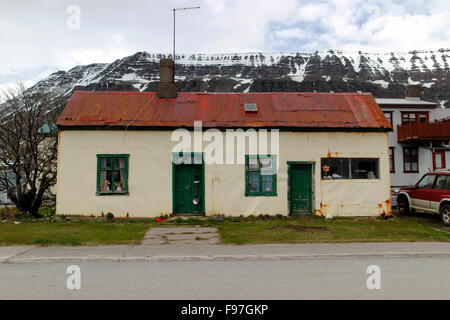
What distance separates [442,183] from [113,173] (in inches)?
507

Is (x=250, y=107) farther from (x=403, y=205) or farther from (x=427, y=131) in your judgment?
(x=427, y=131)

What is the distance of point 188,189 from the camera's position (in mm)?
13438

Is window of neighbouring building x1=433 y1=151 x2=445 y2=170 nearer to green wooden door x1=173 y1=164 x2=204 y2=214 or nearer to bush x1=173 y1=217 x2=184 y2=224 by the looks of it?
green wooden door x1=173 y1=164 x2=204 y2=214

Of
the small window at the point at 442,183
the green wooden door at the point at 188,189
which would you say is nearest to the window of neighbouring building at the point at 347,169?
the small window at the point at 442,183

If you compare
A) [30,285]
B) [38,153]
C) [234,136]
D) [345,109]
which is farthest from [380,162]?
[38,153]

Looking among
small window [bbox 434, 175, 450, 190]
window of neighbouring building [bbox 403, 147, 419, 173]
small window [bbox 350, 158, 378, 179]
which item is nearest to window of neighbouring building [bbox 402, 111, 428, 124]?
window of neighbouring building [bbox 403, 147, 419, 173]

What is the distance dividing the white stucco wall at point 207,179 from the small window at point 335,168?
0.23 metres

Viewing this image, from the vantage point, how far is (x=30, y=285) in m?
5.70

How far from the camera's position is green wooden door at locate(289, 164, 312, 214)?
13.6 m

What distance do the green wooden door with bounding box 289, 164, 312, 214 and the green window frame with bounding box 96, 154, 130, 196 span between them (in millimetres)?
6582

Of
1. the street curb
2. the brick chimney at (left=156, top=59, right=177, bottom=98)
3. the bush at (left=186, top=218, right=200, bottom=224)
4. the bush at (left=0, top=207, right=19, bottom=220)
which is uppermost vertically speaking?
the brick chimney at (left=156, top=59, right=177, bottom=98)

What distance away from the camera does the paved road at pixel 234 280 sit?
17.0 ft

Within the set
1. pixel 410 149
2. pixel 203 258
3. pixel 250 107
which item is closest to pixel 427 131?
pixel 410 149

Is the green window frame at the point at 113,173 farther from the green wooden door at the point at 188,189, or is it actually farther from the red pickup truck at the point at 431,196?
the red pickup truck at the point at 431,196
